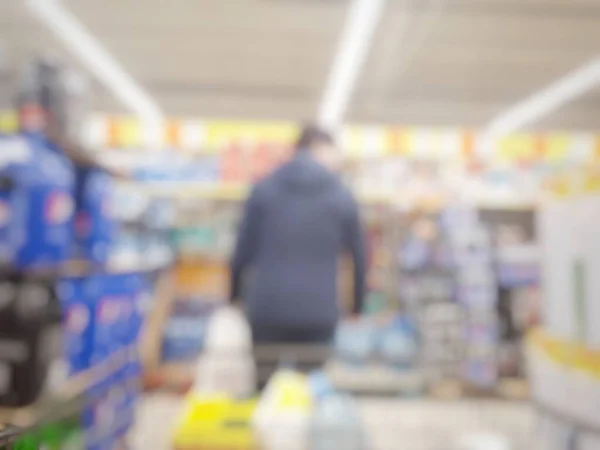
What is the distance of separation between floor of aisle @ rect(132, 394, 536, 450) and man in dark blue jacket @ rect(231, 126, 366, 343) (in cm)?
53

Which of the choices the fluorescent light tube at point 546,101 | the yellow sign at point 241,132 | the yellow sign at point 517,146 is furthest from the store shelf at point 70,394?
the yellow sign at point 517,146

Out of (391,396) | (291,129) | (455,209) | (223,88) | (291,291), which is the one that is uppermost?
(223,88)

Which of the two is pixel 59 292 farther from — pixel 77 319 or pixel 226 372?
pixel 226 372

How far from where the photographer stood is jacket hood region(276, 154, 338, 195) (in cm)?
315

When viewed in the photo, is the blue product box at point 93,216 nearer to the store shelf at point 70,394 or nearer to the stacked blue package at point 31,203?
the store shelf at point 70,394

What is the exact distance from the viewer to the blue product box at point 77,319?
2.51 meters

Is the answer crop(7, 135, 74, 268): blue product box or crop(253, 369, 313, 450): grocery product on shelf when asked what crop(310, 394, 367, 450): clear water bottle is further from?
crop(7, 135, 74, 268): blue product box

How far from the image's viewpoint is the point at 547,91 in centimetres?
793

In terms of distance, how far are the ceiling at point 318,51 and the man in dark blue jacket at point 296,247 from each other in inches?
117

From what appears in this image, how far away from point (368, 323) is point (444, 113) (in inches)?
161

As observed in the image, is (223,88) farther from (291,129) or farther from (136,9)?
(136,9)

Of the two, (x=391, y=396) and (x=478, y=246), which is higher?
(x=478, y=246)

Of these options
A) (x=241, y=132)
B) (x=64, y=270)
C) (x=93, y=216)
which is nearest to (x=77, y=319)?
(x=64, y=270)

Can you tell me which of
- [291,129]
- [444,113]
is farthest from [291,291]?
[444,113]
